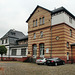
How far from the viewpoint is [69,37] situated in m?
23.3

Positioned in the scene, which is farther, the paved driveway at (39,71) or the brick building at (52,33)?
the brick building at (52,33)

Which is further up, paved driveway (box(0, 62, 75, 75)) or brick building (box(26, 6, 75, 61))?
brick building (box(26, 6, 75, 61))

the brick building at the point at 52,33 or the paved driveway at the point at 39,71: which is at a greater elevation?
the brick building at the point at 52,33

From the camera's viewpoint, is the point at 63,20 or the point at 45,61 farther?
the point at 63,20

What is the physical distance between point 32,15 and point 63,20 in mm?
9922

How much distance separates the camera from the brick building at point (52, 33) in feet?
72.8

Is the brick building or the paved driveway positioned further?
the brick building

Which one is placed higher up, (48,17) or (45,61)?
(48,17)

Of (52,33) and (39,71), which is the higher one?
(52,33)

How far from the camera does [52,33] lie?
78.7 ft

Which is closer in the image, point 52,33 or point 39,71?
point 39,71

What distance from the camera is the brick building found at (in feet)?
72.8

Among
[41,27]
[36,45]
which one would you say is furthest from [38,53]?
[41,27]

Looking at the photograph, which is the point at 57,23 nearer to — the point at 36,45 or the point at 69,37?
the point at 69,37
